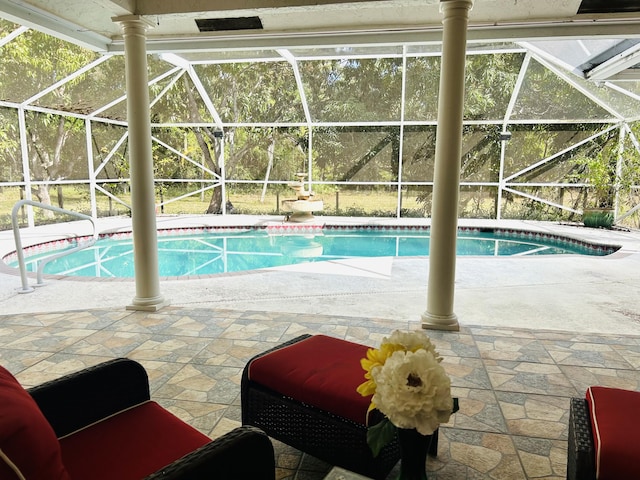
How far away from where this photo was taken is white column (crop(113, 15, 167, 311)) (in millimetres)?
3881

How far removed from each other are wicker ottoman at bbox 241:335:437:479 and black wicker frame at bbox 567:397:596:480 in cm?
64

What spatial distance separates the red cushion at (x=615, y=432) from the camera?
4.46ft

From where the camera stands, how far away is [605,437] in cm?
145

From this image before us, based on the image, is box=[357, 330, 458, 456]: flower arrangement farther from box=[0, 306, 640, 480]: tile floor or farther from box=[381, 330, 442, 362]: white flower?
box=[0, 306, 640, 480]: tile floor

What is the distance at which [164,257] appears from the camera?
8914mm

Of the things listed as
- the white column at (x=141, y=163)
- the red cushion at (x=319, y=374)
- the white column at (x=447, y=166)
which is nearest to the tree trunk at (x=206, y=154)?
the white column at (x=141, y=163)

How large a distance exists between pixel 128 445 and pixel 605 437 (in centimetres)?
158

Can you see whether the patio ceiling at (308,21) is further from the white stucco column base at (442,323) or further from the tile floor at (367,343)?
the tile floor at (367,343)

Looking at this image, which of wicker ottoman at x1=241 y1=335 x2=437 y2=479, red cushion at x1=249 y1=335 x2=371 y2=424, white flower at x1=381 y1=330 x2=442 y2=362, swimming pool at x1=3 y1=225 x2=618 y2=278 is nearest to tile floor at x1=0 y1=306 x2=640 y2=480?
wicker ottoman at x1=241 y1=335 x2=437 y2=479

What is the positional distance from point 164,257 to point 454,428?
7.62 meters

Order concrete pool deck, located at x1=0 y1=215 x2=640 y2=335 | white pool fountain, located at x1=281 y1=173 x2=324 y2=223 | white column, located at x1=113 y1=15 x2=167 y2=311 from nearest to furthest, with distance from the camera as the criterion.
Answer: white column, located at x1=113 y1=15 x2=167 y2=311, concrete pool deck, located at x1=0 y1=215 x2=640 y2=335, white pool fountain, located at x1=281 y1=173 x2=324 y2=223

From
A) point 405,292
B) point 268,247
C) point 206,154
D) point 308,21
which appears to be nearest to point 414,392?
point 308,21

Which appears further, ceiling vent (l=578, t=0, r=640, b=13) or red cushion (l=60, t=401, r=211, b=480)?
ceiling vent (l=578, t=0, r=640, b=13)

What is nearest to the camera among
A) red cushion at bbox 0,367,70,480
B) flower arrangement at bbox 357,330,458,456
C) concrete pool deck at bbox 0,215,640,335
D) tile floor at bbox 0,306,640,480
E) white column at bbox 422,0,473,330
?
red cushion at bbox 0,367,70,480
